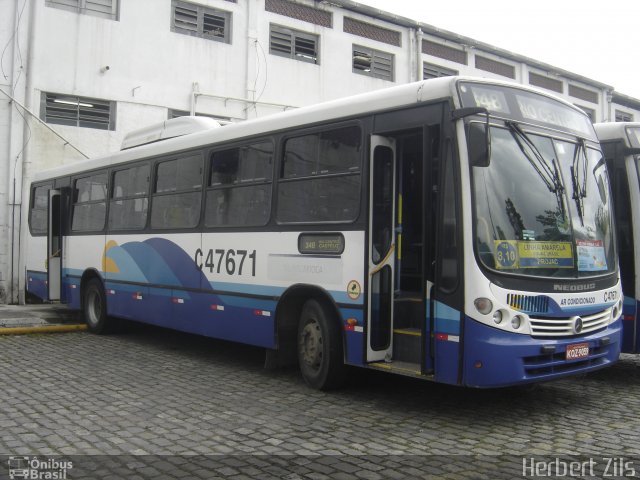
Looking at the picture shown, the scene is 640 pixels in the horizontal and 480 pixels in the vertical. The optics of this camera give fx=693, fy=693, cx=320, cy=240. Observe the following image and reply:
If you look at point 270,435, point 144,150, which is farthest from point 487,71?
point 270,435

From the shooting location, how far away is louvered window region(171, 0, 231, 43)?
1833 cm

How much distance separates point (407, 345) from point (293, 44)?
15403 millimetres

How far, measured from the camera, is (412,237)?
7266mm

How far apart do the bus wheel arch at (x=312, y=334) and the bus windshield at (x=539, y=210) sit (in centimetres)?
195

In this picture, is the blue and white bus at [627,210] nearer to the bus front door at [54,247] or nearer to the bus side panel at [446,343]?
the bus side panel at [446,343]

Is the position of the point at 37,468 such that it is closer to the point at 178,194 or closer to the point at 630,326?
the point at 178,194

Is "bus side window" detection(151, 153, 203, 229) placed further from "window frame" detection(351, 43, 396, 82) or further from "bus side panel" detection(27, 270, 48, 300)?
"window frame" detection(351, 43, 396, 82)

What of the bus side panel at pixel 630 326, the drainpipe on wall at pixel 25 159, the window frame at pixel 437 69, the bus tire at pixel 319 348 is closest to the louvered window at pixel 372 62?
the window frame at pixel 437 69

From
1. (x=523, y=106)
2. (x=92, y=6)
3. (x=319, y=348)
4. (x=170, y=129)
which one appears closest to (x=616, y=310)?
(x=523, y=106)

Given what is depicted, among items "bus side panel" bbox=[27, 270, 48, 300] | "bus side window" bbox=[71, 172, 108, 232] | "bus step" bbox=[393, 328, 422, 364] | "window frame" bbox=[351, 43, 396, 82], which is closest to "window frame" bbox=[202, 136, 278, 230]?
"bus step" bbox=[393, 328, 422, 364]

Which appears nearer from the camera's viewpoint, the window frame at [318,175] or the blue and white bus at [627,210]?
the window frame at [318,175]

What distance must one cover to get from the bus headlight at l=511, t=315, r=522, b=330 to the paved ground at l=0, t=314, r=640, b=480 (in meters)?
0.91

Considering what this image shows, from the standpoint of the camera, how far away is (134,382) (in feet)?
26.4

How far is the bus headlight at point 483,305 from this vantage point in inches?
232
